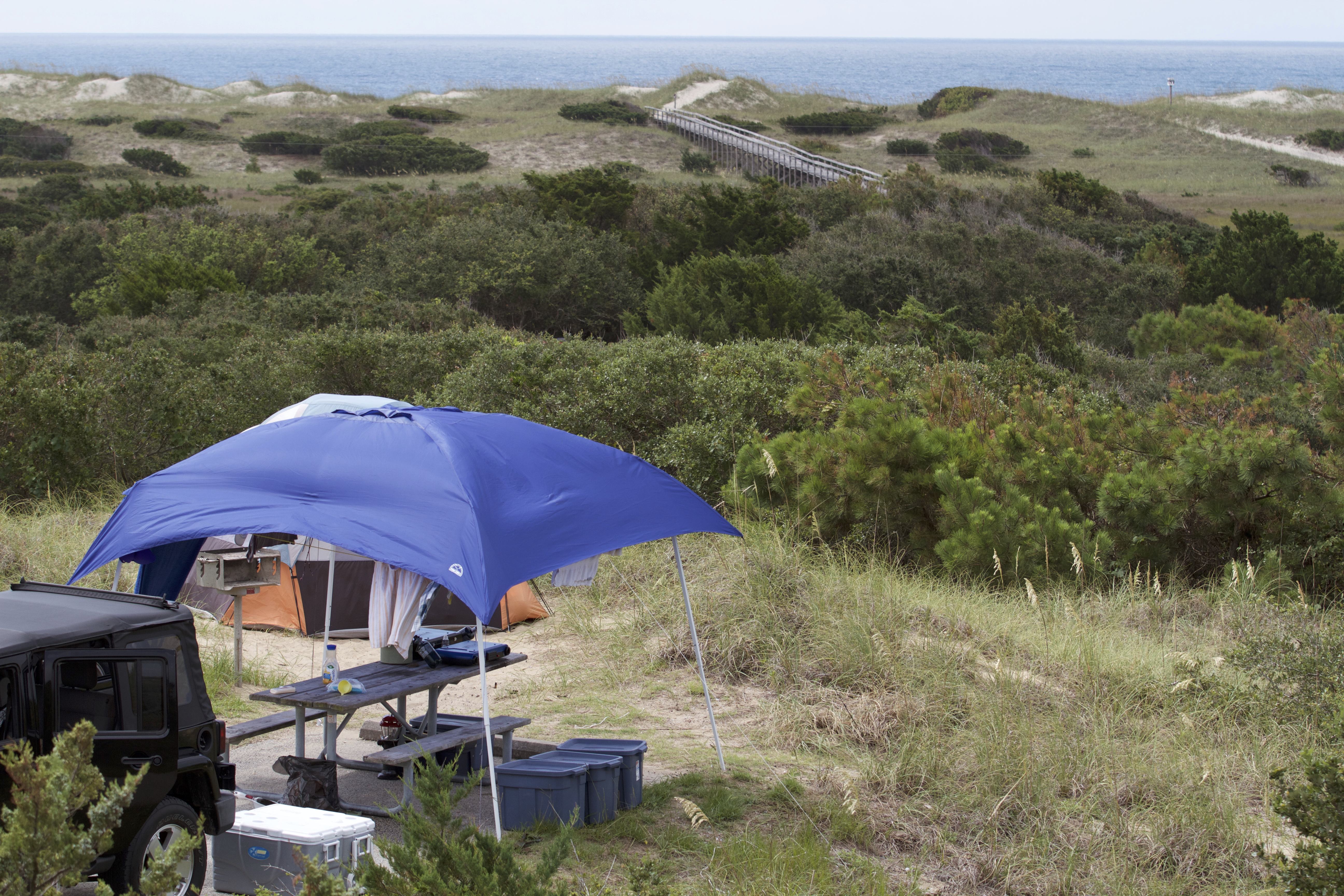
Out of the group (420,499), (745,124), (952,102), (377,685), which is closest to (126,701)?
(420,499)

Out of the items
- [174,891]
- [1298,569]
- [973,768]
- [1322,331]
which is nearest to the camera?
[174,891]

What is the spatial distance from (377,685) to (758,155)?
4588cm

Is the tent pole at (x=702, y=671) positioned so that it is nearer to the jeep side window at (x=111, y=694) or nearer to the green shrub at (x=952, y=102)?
the jeep side window at (x=111, y=694)

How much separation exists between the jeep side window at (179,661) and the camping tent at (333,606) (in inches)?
211

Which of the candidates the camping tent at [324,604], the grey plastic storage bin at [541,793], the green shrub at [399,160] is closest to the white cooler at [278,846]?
the grey plastic storage bin at [541,793]

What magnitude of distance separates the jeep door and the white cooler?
0.45 metres

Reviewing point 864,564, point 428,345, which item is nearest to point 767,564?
point 864,564

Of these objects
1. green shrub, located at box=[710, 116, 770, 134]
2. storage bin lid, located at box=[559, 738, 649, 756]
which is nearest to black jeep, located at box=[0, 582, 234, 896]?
storage bin lid, located at box=[559, 738, 649, 756]

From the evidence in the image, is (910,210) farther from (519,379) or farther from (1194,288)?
(519,379)

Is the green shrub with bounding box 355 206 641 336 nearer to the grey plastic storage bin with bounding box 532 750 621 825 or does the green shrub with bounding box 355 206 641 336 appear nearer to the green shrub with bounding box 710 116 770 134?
the grey plastic storage bin with bounding box 532 750 621 825

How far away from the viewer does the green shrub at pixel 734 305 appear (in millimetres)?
23750

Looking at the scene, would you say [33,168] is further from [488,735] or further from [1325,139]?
[1325,139]

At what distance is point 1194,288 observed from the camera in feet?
102

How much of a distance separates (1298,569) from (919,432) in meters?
3.59
